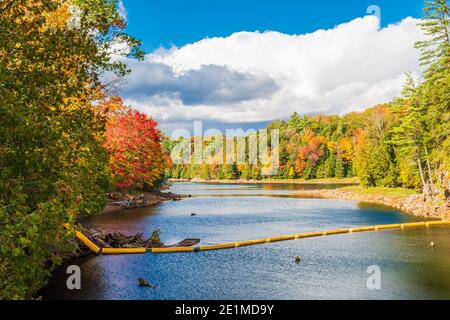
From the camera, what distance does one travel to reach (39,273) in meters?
12.8

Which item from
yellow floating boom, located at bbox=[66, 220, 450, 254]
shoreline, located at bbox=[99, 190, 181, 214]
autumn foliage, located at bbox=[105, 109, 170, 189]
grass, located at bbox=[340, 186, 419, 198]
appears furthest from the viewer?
grass, located at bbox=[340, 186, 419, 198]

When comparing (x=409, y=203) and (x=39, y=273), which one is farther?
(x=409, y=203)

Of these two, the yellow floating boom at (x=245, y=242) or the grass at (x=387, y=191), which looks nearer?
the yellow floating boom at (x=245, y=242)

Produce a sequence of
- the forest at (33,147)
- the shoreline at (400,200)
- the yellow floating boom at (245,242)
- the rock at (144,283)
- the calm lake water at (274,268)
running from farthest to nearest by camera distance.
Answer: the shoreline at (400,200), the yellow floating boom at (245,242), the rock at (144,283), the calm lake water at (274,268), the forest at (33,147)

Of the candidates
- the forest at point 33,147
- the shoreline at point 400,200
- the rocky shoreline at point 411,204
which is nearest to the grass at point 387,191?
the shoreline at point 400,200

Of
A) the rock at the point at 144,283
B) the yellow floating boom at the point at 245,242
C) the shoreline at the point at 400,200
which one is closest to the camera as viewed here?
Result: the rock at the point at 144,283

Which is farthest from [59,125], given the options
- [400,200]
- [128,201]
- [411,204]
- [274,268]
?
[400,200]

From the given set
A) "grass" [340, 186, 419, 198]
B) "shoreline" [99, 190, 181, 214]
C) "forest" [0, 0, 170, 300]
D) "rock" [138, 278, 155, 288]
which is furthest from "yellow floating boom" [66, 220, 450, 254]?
"grass" [340, 186, 419, 198]

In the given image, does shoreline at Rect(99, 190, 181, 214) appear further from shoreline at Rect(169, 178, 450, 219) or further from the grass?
the grass

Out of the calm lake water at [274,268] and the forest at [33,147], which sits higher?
the forest at [33,147]

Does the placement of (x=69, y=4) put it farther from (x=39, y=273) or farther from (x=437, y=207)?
(x=437, y=207)

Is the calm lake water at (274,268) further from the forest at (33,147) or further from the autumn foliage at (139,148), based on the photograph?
the autumn foliage at (139,148)
